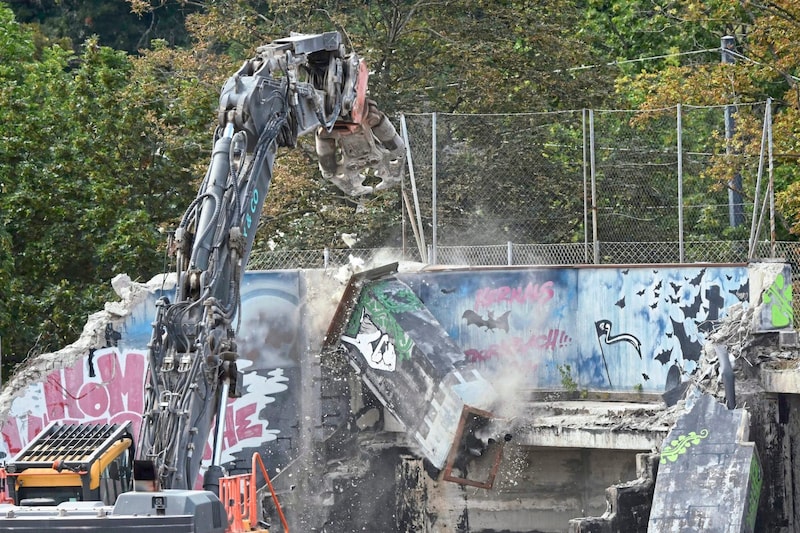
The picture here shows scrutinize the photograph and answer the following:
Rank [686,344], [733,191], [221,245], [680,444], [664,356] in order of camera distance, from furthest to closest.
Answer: [733,191] → [664,356] → [686,344] → [680,444] → [221,245]

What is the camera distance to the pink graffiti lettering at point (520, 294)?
22078 mm

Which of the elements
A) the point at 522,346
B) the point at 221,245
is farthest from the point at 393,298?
the point at 221,245

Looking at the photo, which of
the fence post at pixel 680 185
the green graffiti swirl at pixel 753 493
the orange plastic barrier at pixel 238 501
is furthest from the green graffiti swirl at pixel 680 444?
the orange plastic barrier at pixel 238 501

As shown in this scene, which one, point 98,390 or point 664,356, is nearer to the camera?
point 664,356

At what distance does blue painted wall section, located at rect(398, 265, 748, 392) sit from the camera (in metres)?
21.2

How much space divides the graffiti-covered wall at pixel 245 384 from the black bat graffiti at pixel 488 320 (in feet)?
8.80

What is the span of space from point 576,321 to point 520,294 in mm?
Answer: 977

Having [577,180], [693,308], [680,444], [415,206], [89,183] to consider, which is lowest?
[680,444]

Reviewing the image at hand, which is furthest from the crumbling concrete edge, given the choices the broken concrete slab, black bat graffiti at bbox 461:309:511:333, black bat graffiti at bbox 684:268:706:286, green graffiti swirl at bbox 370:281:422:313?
the broken concrete slab

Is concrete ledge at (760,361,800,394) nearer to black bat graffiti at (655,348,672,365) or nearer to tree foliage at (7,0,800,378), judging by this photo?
black bat graffiti at (655,348,672,365)

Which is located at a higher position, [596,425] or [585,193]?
[585,193]

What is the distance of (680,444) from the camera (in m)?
18.2

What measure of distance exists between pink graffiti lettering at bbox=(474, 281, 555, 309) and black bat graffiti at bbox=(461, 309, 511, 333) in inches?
8.5

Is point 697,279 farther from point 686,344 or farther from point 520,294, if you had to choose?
point 520,294
